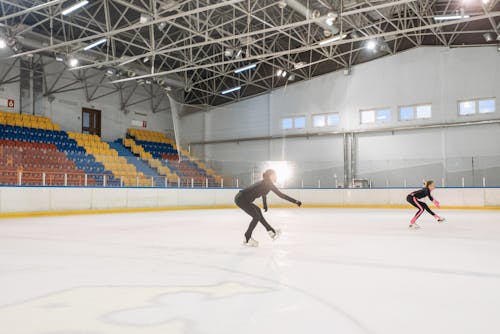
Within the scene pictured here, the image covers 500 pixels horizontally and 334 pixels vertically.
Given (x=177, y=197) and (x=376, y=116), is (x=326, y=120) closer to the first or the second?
(x=376, y=116)

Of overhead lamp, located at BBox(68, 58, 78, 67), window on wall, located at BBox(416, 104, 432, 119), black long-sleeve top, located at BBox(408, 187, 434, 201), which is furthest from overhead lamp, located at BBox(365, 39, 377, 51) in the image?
overhead lamp, located at BBox(68, 58, 78, 67)

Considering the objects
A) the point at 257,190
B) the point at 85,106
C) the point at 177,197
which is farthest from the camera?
the point at 85,106

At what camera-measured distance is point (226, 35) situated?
842 inches

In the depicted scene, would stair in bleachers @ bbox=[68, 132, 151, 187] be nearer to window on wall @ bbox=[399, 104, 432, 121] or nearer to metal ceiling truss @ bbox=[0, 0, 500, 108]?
metal ceiling truss @ bbox=[0, 0, 500, 108]

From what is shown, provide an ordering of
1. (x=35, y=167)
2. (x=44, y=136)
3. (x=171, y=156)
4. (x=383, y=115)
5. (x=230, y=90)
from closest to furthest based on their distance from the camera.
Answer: (x=35, y=167)
(x=44, y=136)
(x=383, y=115)
(x=230, y=90)
(x=171, y=156)

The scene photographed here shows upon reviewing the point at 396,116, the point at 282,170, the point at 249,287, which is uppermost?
the point at 396,116

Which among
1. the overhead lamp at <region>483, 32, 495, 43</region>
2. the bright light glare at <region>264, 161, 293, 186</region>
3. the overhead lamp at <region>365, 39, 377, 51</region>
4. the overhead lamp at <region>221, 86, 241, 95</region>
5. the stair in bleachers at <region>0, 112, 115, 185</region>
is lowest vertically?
the bright light glare at <region>264, 161, 293, 186</region>

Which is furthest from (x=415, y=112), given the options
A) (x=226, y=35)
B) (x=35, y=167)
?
(x=35, y=167)

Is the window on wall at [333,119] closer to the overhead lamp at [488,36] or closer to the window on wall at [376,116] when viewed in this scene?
the window on wall at [376,116]

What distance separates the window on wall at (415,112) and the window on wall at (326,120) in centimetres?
359

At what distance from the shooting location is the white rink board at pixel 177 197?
45.2 ft

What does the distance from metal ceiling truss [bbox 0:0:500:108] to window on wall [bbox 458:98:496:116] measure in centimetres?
290

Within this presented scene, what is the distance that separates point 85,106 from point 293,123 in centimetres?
1253

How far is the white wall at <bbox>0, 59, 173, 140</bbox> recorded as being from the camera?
22914 mm
